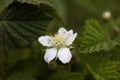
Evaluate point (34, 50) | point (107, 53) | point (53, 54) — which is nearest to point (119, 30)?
point (107, 53)

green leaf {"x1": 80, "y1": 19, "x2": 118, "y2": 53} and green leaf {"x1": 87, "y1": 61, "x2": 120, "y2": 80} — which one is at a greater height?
green leaf {"x1": 80, "y1": 19, "x2": 118, "y2": 53}

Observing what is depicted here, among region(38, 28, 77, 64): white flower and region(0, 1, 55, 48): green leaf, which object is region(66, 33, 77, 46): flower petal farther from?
region(0, 1, 55, 48): green leaf

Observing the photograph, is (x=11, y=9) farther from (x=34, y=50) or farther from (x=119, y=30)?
(x=119, y=30)

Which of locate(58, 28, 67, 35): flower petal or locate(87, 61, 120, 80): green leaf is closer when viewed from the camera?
locate(87, 61, 120, 80): green leaf

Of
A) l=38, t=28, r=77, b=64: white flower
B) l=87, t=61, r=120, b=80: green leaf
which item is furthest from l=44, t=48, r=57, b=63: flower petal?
l=87, t=61, r=120, b=80: green leaf

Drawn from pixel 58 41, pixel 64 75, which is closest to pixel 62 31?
pixel 58 41

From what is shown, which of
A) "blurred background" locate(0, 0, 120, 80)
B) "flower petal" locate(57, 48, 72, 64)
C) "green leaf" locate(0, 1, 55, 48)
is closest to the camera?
"flower petal" locate(57, 48, 72, 64)

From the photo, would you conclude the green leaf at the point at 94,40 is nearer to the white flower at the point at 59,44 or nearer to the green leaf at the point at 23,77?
the white flower at the point at 59,44
